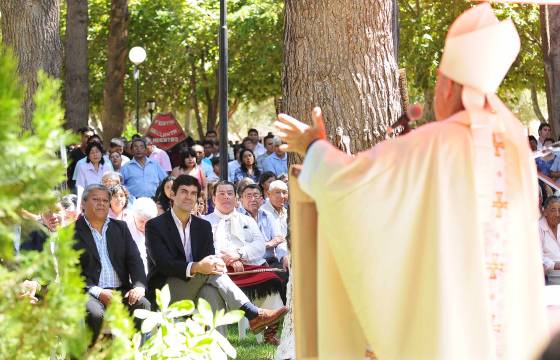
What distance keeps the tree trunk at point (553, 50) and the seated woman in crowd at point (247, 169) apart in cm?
846

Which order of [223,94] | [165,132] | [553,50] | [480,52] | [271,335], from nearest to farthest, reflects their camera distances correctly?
[480,52] < [271,335] < [223,94] < [165,132] < [553,50]

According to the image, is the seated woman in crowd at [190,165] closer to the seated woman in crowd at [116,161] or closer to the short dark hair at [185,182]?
the seated woman in crowd at [116,161]

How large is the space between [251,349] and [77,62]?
13.4 meters

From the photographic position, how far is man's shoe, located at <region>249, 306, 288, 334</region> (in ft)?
34.4

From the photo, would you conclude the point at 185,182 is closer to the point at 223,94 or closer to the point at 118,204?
the point at 118,204

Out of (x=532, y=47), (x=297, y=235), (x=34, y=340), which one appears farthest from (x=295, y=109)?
(x=532, y=47)

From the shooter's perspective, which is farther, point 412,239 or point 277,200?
point 277,200

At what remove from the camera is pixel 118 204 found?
12430mm

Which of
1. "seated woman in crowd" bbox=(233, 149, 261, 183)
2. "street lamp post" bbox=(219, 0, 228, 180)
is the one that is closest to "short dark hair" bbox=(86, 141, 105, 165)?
"street lamp post" bbox=(219, 0, 228, 180)

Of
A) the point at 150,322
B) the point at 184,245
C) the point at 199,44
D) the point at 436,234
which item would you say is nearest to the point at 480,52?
the point at 436,234

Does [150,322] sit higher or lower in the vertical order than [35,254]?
lower

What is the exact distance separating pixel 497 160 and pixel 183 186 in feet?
16.6

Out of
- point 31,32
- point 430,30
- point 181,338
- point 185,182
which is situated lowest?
point 181,338

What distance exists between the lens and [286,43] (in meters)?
9.12
